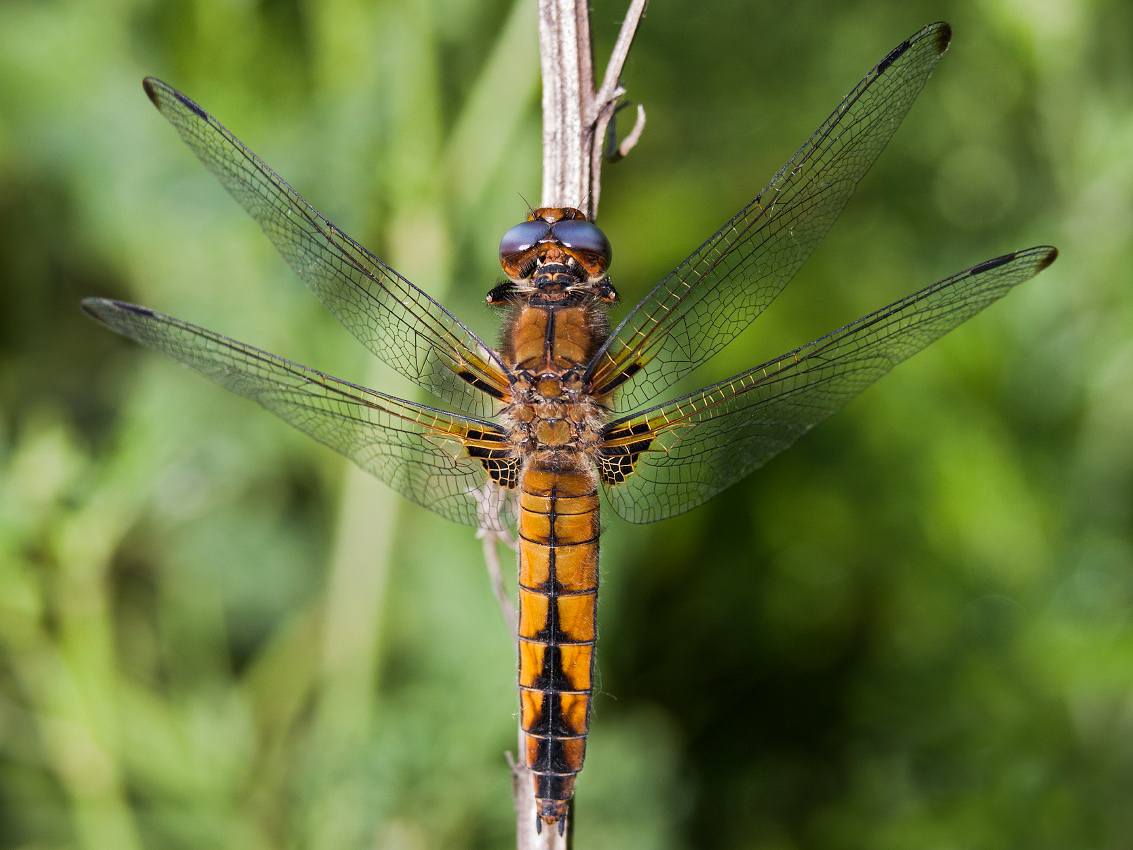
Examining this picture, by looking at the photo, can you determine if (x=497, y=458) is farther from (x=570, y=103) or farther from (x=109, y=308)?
(x=109, y=308)

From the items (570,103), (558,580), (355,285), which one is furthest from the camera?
(355,285)

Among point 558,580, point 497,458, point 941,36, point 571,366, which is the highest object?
point 941,36

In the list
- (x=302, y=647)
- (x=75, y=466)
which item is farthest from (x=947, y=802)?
(x=75, y=466)

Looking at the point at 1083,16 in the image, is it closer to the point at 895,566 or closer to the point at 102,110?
the point at 895,566

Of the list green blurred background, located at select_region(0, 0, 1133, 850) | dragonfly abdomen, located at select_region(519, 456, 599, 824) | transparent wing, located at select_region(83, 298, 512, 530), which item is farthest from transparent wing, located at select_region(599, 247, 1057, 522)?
green blurred background, located at select_region(0, 0, 1133, 850)

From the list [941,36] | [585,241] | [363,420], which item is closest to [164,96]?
[363,420]

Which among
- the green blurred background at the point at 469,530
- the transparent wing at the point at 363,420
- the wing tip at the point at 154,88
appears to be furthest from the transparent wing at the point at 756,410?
the wing tip at the point at 154,88
